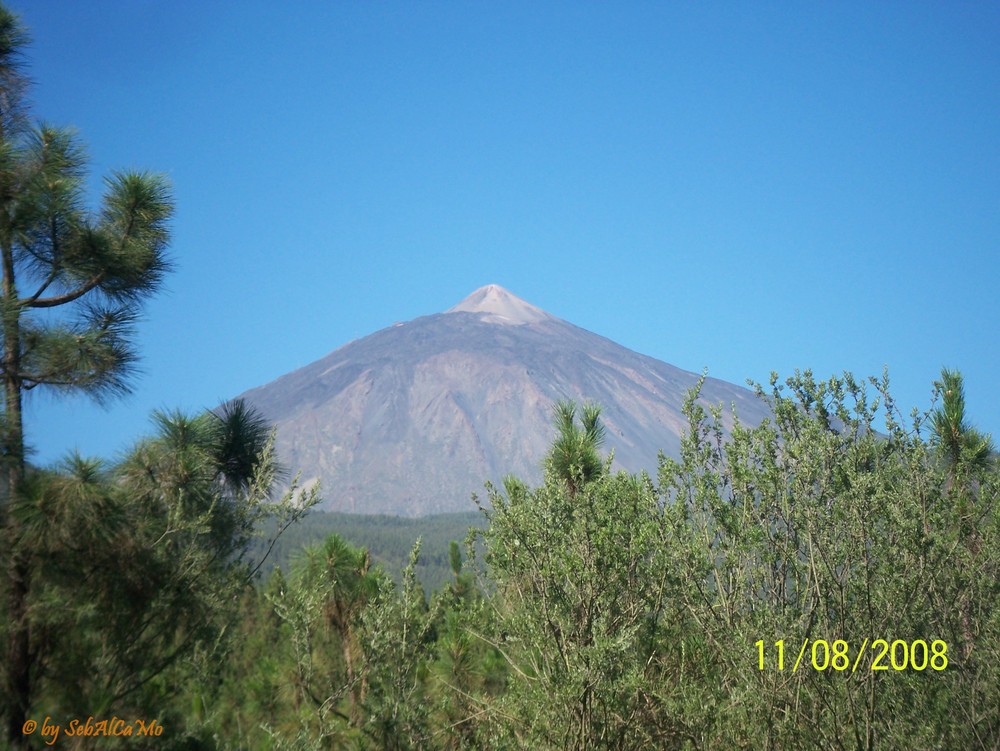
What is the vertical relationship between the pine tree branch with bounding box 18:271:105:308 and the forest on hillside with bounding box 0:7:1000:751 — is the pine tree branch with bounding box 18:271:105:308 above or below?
above

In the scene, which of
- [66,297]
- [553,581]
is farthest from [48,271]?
[553,581]

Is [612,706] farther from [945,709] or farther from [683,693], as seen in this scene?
[945,709]

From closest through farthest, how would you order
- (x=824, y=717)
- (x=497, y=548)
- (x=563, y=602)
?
1. (x=824, y=717)
2. (x=563, y=602)
3. (x=497, y=548)

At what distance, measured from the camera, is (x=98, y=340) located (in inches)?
277

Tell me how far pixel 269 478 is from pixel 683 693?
3684 millimetres

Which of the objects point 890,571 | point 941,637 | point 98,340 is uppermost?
point 98,340

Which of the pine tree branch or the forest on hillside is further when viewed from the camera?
the pine tree branch

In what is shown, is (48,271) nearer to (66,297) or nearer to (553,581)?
(66,297)

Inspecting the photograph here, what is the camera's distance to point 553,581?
20.5ft

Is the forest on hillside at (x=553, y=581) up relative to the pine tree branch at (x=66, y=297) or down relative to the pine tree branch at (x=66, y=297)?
down

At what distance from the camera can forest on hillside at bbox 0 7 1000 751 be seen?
19.1ft

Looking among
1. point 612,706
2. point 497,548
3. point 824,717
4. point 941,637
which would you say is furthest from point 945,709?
point 497,548

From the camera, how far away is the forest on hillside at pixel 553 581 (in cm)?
582

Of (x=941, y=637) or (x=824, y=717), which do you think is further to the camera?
(x=941, y=637)
